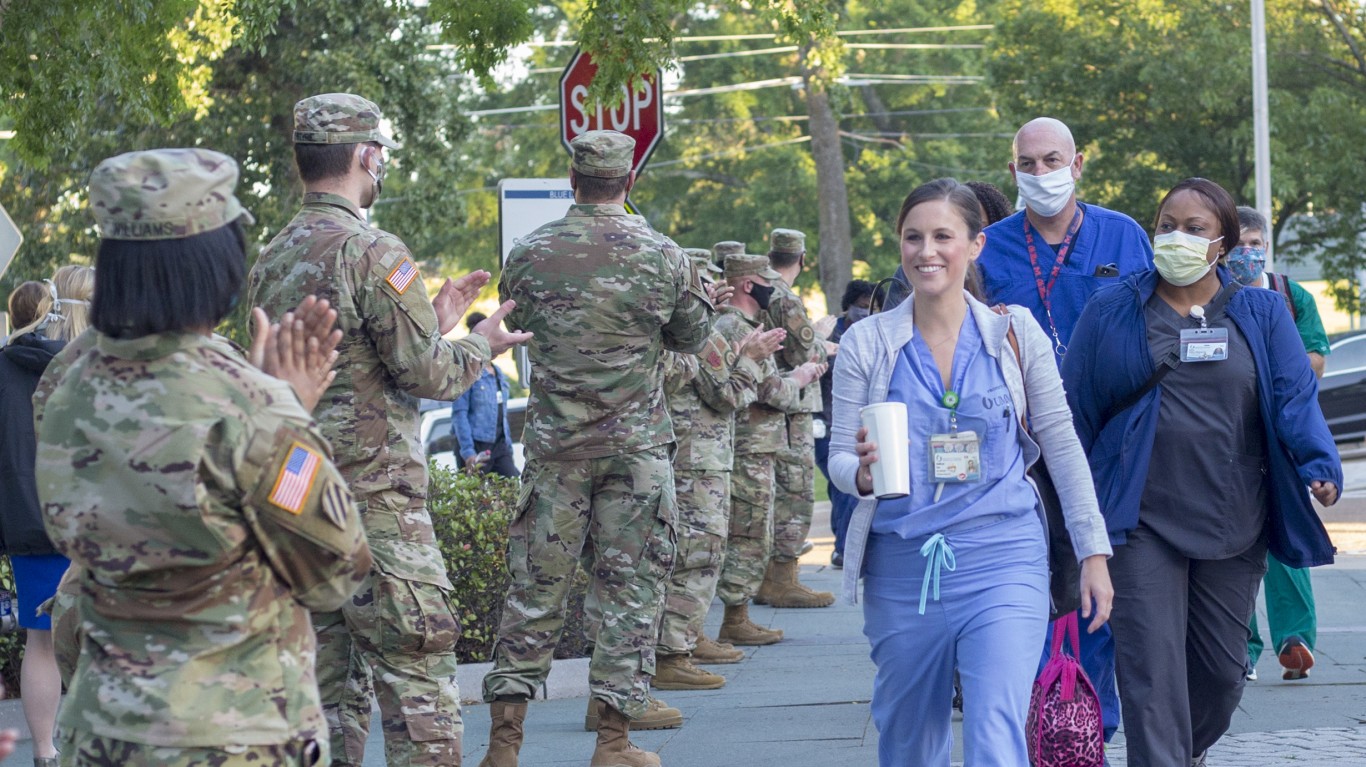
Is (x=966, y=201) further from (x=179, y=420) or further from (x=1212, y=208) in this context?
(x=179, y=420)

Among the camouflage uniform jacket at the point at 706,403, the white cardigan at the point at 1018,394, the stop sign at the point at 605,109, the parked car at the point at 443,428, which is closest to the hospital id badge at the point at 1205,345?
the white cardigan at the point at 1018,394

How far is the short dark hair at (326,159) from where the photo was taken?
17.5 feet

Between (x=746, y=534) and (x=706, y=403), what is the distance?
4.95 feet

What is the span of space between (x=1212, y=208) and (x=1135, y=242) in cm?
104

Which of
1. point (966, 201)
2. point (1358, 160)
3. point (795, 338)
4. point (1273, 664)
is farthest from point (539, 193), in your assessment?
point (1358, 160)

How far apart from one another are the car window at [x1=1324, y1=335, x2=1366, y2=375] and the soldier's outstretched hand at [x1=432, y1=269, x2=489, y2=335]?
20.2 metres

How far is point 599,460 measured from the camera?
6547 millimetres

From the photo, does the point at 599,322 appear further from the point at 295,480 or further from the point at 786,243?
the point at 786,243

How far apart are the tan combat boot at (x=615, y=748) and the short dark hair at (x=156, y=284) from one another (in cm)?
387

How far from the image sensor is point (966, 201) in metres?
4.80

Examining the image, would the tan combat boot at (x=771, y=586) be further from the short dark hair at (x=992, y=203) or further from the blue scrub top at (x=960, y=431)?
the blue scrub top at (x=960, y=431)

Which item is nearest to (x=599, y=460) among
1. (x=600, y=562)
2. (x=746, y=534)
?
(x=600, y=562)

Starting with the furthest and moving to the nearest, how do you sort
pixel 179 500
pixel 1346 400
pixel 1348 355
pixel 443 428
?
pixel 1348 355
pixel 1346 400
pixel 443 428
pixel 179 500

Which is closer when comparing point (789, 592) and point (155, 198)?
point (155, 198)
